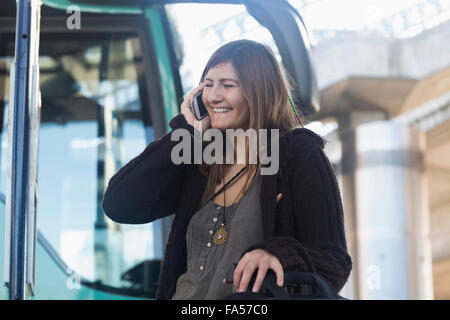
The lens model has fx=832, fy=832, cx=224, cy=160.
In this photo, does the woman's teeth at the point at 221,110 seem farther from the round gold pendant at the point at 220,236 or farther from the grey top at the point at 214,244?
the round gold pendant at the point at 220,236

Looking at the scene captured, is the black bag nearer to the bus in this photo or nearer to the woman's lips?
the woman's lips

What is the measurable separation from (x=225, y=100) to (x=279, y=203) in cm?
29

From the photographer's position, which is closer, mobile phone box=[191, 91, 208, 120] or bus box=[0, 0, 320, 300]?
mobile phone box=[191, 91, 208, 120]

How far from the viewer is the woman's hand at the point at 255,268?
5.35ft

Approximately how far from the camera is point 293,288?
5.58 ft

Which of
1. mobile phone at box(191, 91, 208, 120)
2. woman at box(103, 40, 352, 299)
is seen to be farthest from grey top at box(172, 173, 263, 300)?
mobile phone at box(191, 91, 208, 120)

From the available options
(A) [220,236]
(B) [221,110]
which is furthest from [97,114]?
(A) [220,236]

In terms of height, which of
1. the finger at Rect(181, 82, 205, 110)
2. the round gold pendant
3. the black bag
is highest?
the finger at Rect(181, 82, 205, 110)

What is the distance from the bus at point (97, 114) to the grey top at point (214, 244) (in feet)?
7.53

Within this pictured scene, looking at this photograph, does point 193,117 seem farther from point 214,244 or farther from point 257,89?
point 214,244

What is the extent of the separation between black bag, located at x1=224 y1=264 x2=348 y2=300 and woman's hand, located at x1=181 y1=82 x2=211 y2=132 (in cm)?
47

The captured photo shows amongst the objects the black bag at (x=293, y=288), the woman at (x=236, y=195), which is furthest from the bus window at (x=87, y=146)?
the black bag at (x=293, y=288)

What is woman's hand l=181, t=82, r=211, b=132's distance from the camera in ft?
6.81

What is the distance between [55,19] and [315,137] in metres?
2.84
